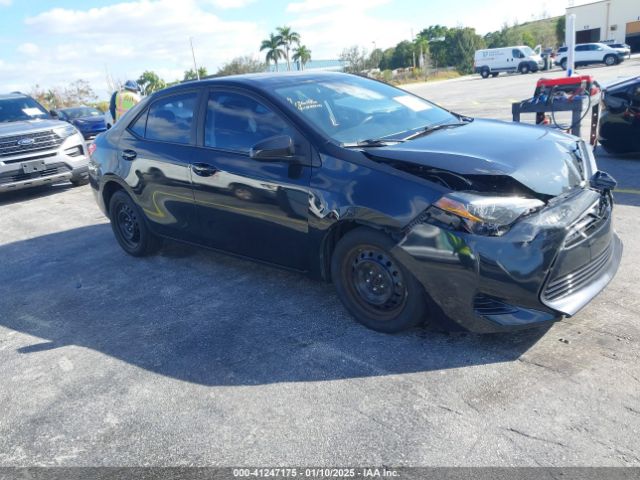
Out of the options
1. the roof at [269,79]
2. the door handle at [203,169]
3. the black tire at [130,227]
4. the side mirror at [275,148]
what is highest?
the roof at [269,79]

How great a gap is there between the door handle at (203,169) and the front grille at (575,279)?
2.60m

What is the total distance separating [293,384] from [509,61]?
4343 cm

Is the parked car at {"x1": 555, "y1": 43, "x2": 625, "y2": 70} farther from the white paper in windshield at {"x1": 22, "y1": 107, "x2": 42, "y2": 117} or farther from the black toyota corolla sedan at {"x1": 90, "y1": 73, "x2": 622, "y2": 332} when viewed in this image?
the black toyota corolla sedan at {"x1": 90, "y1": 73, "x2": 622, "y2": 332}

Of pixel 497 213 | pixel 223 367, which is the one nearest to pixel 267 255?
pixel 223 367

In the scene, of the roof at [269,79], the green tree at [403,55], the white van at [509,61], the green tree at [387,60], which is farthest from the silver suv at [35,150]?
the green tree at [387,60]

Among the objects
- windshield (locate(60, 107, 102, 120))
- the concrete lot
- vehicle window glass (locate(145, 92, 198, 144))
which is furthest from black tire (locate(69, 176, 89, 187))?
windshield (locate(60, 107, 102, 120))

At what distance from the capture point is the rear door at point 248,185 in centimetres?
394

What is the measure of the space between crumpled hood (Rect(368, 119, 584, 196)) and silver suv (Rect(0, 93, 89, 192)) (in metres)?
7.65

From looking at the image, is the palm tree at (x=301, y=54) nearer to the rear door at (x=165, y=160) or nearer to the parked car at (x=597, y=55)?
the parked car at (x=597, y=55)

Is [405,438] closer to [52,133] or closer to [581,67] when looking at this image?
[52,133]

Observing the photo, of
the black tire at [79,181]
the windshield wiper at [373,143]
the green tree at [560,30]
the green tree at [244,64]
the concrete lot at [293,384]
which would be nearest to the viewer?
the concrete lot at [293,384]

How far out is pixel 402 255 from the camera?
11.0 feet

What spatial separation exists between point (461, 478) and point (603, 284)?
5.46 feet

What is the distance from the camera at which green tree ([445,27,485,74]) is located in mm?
59844
